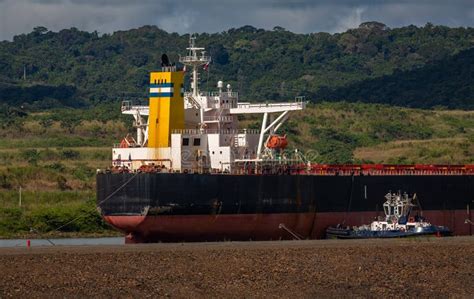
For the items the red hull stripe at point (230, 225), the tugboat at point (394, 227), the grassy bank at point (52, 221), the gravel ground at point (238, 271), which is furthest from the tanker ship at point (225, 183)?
the gravel ground at point (238, 271)

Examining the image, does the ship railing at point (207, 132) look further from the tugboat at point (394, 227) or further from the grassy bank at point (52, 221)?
the grassy bank at point (52, 221)

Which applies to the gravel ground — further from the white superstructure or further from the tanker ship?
the white superstructure

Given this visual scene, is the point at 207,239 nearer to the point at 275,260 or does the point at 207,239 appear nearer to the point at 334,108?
the point at 275,260

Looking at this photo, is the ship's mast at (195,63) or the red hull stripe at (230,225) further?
the ship's mast at (195,63)

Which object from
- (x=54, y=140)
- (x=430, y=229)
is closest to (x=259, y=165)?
(x=430, y=229)

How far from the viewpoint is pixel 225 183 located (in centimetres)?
6531

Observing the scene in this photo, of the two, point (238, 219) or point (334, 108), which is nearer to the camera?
point (238, 219)

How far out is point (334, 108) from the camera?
513 ft

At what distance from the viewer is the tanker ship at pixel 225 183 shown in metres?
63.8

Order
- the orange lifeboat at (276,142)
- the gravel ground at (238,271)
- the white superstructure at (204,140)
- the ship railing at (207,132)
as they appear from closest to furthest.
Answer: the gravel ground at (238,271), the white superstructure at (204,140), the ship railing at (207,132), the orange lifeboat at (276,142)

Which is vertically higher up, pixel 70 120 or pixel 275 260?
pixel 70 120

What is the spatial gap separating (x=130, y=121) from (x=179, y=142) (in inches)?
2919

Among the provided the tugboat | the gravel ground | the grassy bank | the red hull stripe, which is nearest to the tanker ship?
the red hull stripe

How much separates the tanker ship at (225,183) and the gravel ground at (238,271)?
10.9m
